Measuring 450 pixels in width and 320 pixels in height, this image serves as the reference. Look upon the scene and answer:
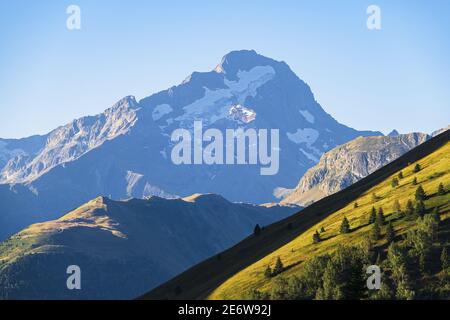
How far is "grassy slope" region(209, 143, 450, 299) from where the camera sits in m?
141

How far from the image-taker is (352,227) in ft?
508

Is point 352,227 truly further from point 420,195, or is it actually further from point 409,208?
point 420,195

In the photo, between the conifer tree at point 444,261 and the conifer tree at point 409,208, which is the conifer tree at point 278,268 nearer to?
the conifer tree at point 409,208

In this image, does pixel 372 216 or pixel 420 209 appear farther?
pixel 372 216

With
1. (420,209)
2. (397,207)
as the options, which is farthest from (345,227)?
(420,209)

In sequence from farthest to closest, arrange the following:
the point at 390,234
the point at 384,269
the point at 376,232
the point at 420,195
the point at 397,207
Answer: the point at 397,207
the point at 420,195
the point at 376,232
the point at 390,234
the point at 384,269

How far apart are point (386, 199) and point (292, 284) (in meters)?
58.3

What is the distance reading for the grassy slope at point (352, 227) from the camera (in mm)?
140750

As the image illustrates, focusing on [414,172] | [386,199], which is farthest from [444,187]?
[414,172]

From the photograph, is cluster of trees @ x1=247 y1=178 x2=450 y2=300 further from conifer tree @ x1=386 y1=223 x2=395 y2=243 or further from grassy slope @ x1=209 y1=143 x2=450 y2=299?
grassy slope @ x1=209 y1=143 x2=450 y2=299

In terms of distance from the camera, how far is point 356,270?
90.6 meters

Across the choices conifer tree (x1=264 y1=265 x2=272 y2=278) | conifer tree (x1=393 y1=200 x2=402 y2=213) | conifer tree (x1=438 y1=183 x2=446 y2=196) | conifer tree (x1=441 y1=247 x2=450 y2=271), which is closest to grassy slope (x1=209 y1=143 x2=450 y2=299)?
conifer tree (x1=393 y1=200 x2=402 y2=213)

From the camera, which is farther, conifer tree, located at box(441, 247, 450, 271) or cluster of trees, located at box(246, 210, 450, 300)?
conifer tree, located at box(441, 247, 450, 271)
